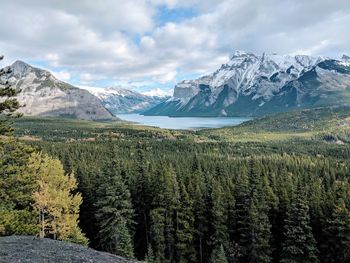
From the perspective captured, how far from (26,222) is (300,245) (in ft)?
123

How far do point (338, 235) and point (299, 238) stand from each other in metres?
5.43

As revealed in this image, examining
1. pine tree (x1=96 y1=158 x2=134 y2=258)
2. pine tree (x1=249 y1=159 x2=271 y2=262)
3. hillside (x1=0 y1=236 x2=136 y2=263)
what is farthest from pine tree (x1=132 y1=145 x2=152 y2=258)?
hillside (x1=0 y1=236 x2=136 y2=263)

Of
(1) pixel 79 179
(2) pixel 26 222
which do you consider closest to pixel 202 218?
(1) pixel 79 179

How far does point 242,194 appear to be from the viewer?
205 feet

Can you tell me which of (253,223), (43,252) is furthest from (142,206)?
(43,252)

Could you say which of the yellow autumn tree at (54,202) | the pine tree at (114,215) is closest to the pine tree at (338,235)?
the pine tree at (114,215)

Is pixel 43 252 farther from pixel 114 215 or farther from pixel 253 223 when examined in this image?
pixel 253 223

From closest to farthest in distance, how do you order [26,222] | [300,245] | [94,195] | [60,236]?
[26,222]
[60,236]
[300,245]
[94,195]

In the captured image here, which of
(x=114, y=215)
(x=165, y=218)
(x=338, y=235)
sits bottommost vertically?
(x=338, y=235)

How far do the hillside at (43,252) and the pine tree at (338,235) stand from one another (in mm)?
35667

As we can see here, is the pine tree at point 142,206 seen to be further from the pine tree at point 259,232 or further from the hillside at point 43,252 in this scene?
the hillside at point 43,252

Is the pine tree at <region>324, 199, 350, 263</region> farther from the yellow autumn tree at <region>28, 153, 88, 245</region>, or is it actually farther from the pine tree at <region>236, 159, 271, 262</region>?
the yellow autumn tree at <region>28, 153, 88, 245</region>

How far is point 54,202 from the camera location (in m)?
46.2

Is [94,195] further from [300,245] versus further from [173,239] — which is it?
[300,245]
